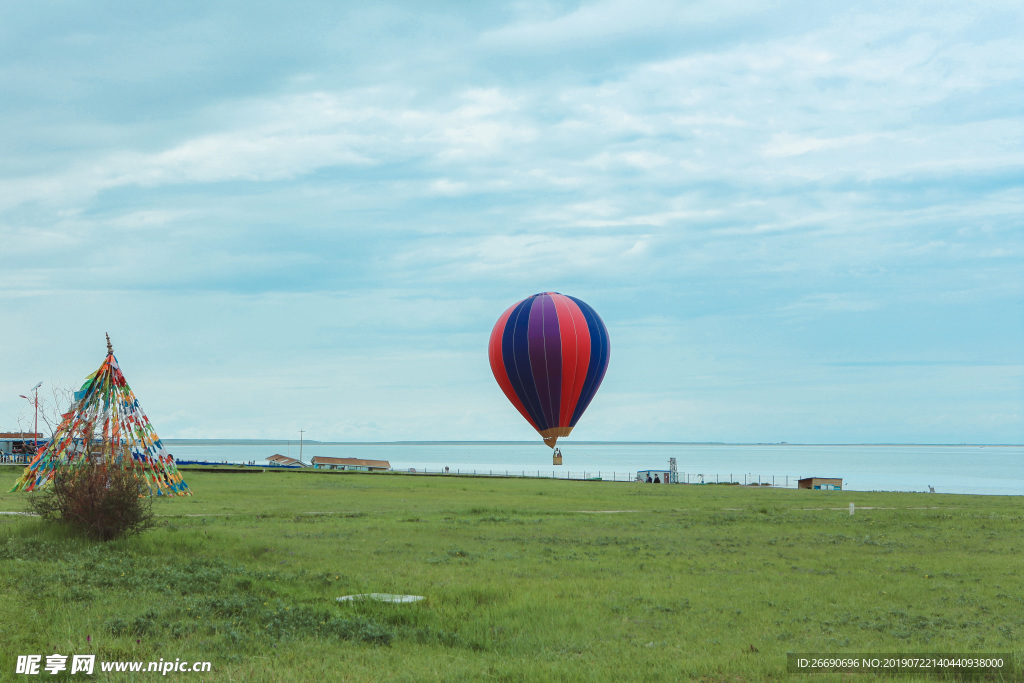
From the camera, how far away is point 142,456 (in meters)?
42.0

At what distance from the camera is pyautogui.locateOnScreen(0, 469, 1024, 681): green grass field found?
11.8 metres

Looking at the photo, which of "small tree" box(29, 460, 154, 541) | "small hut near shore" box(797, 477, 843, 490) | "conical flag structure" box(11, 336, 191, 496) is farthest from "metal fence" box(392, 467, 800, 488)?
"small tree" box(29, 460, 154, 541)

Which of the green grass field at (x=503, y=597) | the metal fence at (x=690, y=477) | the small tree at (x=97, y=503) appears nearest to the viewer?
the green grass field at (x=503, y=597)

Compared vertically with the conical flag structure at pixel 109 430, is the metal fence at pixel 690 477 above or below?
below

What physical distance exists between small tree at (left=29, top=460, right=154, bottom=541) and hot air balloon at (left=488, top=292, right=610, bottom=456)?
28043 mm

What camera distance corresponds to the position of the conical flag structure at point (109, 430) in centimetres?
3991

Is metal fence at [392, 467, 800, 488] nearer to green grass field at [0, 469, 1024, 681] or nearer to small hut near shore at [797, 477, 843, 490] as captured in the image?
small hut near shore at [797, 477, 843, 490]

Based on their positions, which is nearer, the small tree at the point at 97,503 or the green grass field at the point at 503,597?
the green grass field at the point at 503,597

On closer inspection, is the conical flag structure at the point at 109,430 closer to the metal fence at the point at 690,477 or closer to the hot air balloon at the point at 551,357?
the hot air balloon at the point at 551,357

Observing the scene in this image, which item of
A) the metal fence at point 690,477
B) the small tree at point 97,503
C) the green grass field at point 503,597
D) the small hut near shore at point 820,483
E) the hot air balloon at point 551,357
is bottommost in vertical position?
the metal fence at point 690,477

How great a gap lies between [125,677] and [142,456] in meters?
35.1

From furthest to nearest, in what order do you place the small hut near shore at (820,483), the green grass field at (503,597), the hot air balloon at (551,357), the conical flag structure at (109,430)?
the small hut near shore at (820,483) < the hot air balloon at (551,357) < the conical flag structure at (109,430) < the green grass field at (503,597)

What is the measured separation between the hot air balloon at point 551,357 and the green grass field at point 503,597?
50.6 feet

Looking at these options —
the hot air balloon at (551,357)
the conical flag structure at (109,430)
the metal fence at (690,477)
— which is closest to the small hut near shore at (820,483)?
the metal fence at (690,477)
